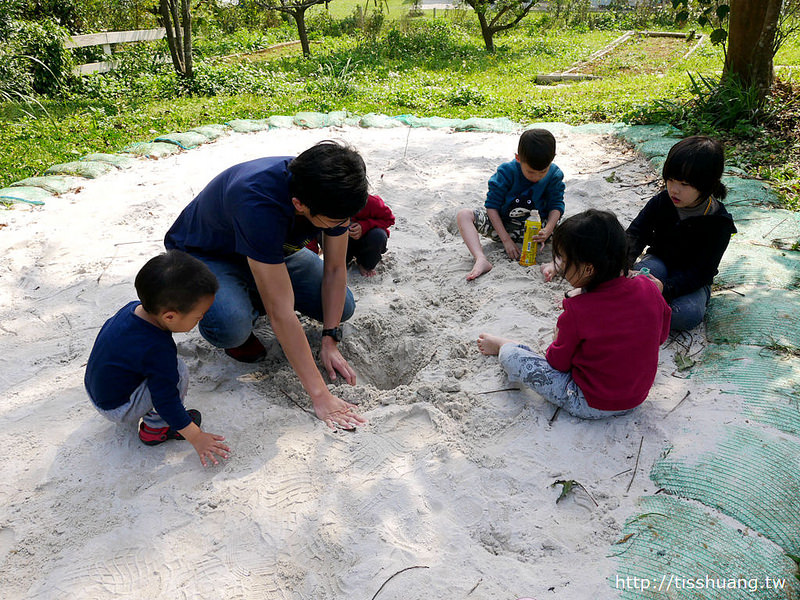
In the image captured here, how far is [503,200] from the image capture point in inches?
137

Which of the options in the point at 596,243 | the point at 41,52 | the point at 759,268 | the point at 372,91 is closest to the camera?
the point at 596,243

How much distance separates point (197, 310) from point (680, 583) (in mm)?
1734

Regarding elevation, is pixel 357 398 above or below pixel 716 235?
below

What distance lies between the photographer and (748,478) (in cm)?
177

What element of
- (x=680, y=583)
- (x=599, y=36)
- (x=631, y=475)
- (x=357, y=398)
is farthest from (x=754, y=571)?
(x=599, y=36)

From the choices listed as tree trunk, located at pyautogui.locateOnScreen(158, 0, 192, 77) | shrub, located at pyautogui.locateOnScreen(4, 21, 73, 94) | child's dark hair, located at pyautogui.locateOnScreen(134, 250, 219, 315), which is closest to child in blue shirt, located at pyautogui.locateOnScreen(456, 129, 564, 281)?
child's dark hair, located at pyautogui.locateOnScreen(134, 250, 219, 315)

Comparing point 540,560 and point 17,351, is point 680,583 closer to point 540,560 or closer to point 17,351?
point 540,560

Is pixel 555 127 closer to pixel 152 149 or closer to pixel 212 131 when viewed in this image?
pixel 212 131

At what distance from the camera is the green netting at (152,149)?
17.4 ft

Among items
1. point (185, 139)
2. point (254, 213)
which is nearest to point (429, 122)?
point (185, 139)

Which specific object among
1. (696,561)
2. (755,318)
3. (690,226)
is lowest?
(696,561)

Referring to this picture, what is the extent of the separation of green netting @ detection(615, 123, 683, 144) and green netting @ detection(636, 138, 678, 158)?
0.50ft

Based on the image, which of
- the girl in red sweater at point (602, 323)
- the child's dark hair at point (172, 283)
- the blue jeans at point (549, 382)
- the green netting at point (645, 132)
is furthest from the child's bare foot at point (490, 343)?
the green netting at point (645, 132)

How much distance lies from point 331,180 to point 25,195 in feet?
12.1
